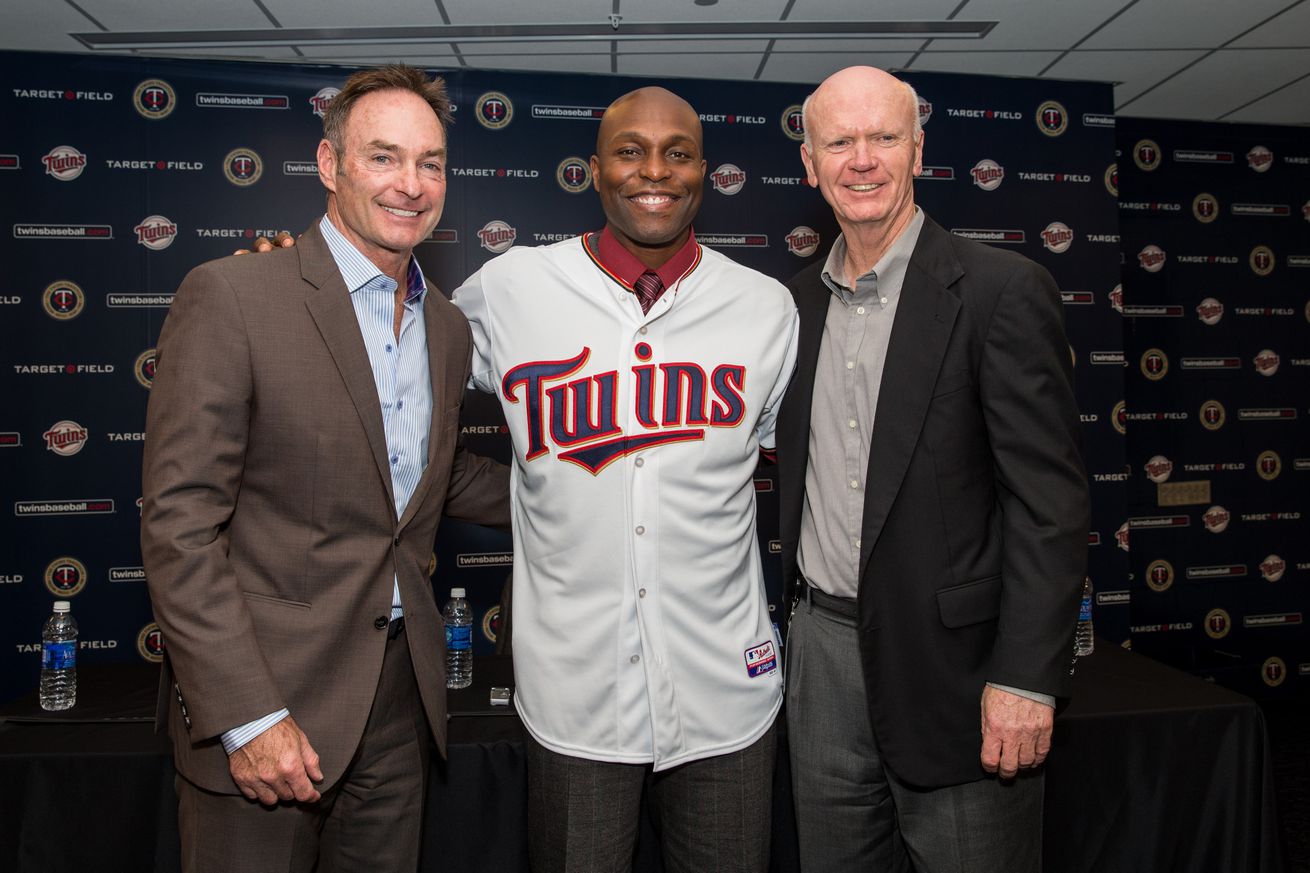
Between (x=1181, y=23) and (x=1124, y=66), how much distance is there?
483 millimetres

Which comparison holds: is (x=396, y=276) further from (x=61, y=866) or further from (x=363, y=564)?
(x=61, y=866)

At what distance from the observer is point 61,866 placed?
1798mm

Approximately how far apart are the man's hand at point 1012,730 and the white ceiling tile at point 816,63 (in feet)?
11.2

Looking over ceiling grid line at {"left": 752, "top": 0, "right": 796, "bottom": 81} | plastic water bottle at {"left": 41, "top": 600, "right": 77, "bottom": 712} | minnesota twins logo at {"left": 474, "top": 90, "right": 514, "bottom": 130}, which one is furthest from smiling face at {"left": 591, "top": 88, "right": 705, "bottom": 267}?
minnesota twins logo at {"left": 474, "top": 90, "right": 514, "bottom": 130}

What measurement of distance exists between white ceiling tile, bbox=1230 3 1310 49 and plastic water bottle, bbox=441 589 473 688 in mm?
4137

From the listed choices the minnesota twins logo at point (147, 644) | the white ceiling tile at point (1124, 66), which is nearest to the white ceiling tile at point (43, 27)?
the minnesota twins logo at point (147, 644)

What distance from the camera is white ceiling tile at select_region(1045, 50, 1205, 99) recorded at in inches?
159

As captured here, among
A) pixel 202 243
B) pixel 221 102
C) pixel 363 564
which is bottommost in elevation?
pixel 363 564

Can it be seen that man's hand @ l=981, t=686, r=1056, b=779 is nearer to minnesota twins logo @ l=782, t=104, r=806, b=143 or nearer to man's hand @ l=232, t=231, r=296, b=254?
man's hand @ l=232, t=231, r=296, b=254

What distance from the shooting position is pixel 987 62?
13.7ft

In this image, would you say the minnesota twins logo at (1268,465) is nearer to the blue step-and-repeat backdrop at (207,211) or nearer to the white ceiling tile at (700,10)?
the blue step-and-repeat backdrop at (207,211)

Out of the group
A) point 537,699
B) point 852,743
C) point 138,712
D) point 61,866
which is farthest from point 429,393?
point 61,866

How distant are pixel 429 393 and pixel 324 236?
0.33 meters

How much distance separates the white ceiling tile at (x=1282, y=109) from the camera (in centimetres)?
449
